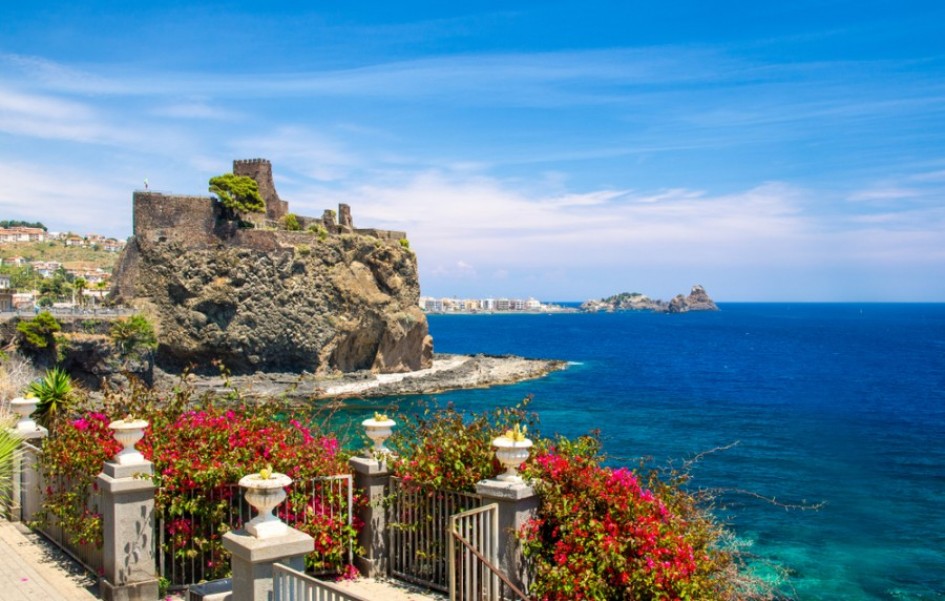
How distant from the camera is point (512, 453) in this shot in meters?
7.65

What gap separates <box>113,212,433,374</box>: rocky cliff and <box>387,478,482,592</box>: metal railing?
49454mm

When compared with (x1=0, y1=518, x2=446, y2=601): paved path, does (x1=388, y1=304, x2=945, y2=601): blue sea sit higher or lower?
lower

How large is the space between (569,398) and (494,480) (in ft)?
160

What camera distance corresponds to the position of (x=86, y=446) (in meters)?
9.07

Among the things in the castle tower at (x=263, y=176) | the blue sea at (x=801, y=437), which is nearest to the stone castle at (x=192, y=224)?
the castle tower at (x=263, y=176)

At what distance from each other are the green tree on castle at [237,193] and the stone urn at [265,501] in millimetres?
53086

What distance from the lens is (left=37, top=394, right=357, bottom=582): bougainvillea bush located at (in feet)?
27.3

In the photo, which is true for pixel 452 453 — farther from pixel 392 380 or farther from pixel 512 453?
pixel 392 380

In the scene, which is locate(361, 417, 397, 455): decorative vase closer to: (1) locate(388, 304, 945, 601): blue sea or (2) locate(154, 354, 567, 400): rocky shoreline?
(1) locate(388, 304, 945, 601): blue sea

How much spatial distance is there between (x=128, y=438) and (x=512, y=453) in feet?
13.2

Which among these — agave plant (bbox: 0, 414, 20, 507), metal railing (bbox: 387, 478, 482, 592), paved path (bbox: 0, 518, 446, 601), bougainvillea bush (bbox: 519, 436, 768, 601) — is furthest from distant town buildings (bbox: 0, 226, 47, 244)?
bougainvillea bush (bbox: 519, 436, 768, 601)

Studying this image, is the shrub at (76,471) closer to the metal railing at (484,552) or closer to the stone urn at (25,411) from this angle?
the stone urn at (25,411)

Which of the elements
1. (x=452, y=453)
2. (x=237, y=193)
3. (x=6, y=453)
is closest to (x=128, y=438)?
(x=6, y=453)

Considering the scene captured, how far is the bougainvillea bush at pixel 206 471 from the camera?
8312 mm
